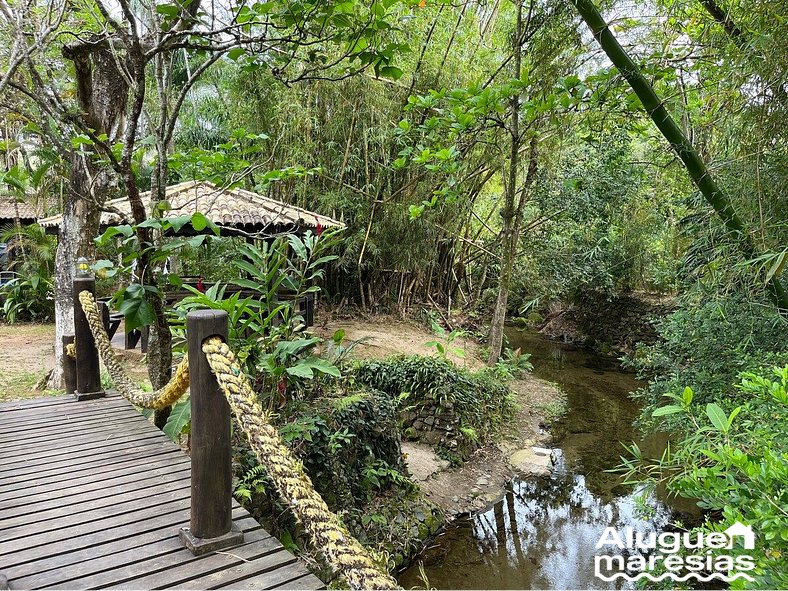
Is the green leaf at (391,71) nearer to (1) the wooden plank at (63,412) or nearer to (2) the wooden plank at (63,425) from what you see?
(2) the wooden plank at (63,425)

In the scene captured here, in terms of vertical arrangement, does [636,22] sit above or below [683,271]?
above

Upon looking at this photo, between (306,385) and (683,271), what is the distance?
297 cm

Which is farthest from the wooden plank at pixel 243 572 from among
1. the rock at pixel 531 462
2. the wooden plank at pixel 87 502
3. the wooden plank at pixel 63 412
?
the rock at pixel 531 462

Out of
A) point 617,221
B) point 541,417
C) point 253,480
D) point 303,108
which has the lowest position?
point 541,417

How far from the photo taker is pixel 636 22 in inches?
137

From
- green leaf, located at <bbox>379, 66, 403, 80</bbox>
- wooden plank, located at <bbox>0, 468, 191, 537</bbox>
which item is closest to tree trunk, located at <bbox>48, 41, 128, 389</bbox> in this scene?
wooden plank, located at <bbox>0, 468, 191, 537</bbox>

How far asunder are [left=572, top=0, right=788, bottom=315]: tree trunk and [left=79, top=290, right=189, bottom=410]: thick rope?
2.77 m

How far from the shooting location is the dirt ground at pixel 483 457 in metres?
4.70

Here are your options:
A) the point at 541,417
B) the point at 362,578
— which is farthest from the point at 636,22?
the point at 541,417

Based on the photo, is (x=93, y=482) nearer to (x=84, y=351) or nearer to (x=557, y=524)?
(x=84, y=351)

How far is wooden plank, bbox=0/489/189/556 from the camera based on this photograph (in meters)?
1.75

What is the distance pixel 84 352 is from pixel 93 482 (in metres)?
1.28

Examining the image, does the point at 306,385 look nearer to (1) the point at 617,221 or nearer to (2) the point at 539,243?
(2) the point at 539,243

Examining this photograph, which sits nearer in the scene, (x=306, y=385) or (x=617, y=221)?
(x=306, y=385)
